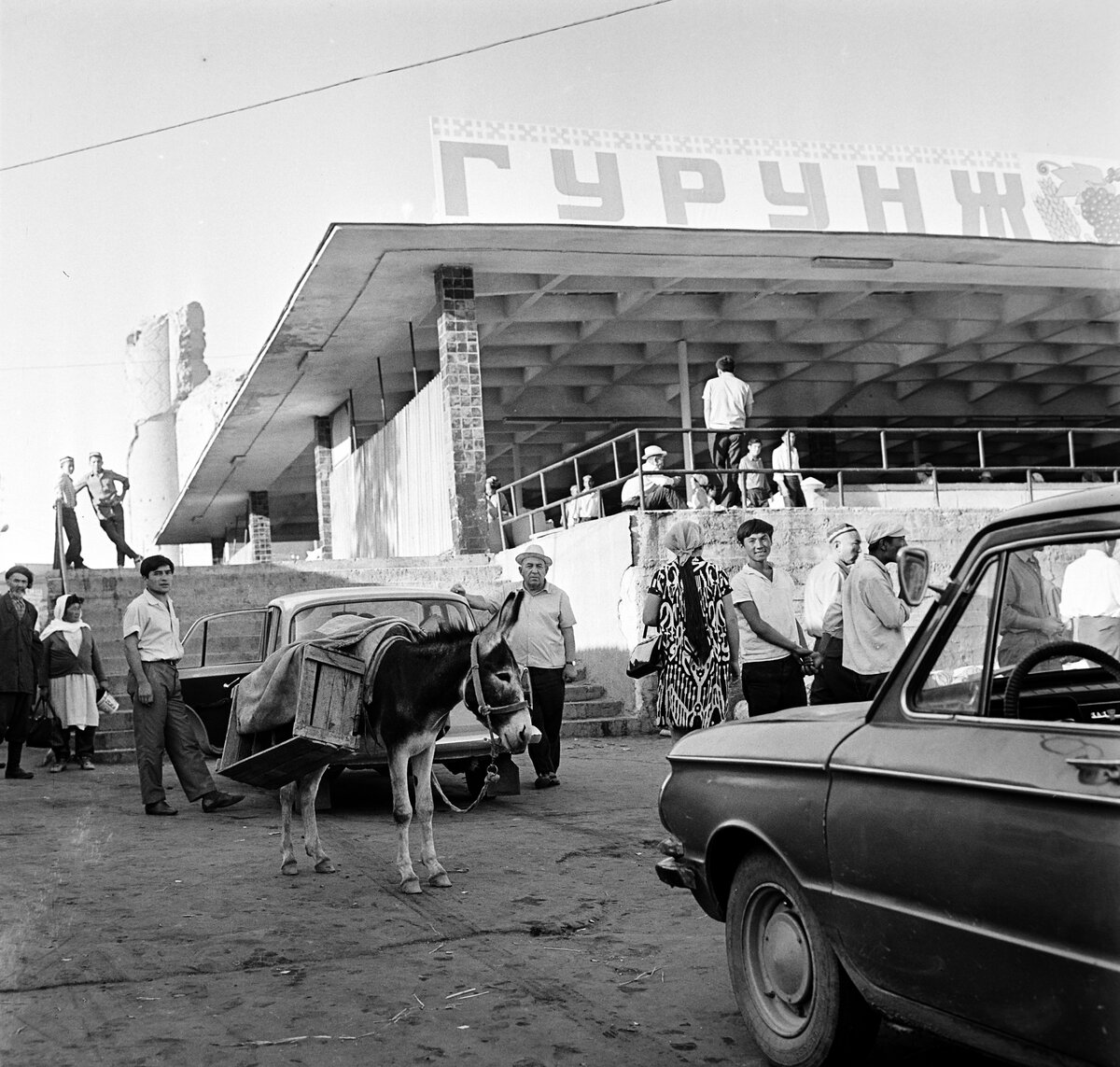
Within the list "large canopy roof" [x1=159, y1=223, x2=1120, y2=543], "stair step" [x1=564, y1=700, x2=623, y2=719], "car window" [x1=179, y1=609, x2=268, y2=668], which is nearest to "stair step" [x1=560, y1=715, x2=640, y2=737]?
"stair step" [x1=564, y1=700, x2=623, y2=719]

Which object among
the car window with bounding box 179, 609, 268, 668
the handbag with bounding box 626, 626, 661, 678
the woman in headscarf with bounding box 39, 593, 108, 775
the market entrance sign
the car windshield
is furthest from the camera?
the market entrance sign

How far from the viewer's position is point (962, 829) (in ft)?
10.2

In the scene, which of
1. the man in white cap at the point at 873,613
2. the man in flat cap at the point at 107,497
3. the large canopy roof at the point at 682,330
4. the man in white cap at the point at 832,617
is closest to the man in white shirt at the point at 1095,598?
the man in white cap at the point at 873,613

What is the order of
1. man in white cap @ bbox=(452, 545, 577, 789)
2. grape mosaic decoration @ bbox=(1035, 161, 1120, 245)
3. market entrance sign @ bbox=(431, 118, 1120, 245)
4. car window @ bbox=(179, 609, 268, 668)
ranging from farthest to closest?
grape mosaic decoration @ bbox=(1035, 161, 1120, 245) → market entrance sign @ bbox=(431, 118, 1120, 245) → car window @ bbox=(179, 609, 268, 668) → man in white cap @ bbox=(452, 545, 577, 789)

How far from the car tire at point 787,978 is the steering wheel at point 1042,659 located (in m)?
0.84

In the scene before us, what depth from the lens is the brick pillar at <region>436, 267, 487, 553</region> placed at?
18.1m

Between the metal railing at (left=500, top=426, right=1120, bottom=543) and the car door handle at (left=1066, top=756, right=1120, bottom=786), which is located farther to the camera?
the metal railing at (left=500, top=426, right=1120, bottom=543)

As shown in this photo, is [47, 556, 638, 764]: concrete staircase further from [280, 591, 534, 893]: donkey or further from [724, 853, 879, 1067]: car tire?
[724, 853, 879, 1067]: car tire

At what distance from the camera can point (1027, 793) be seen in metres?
2.92

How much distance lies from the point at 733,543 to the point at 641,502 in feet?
4.34

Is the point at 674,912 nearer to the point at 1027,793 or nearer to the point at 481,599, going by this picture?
the point at 481,599

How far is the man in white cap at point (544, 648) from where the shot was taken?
10383 mm

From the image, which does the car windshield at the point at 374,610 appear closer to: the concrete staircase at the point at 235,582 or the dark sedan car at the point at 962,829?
the dark sedan car at the point at 962,829

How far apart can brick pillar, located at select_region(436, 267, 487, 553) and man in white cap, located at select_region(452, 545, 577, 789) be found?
7.73m
